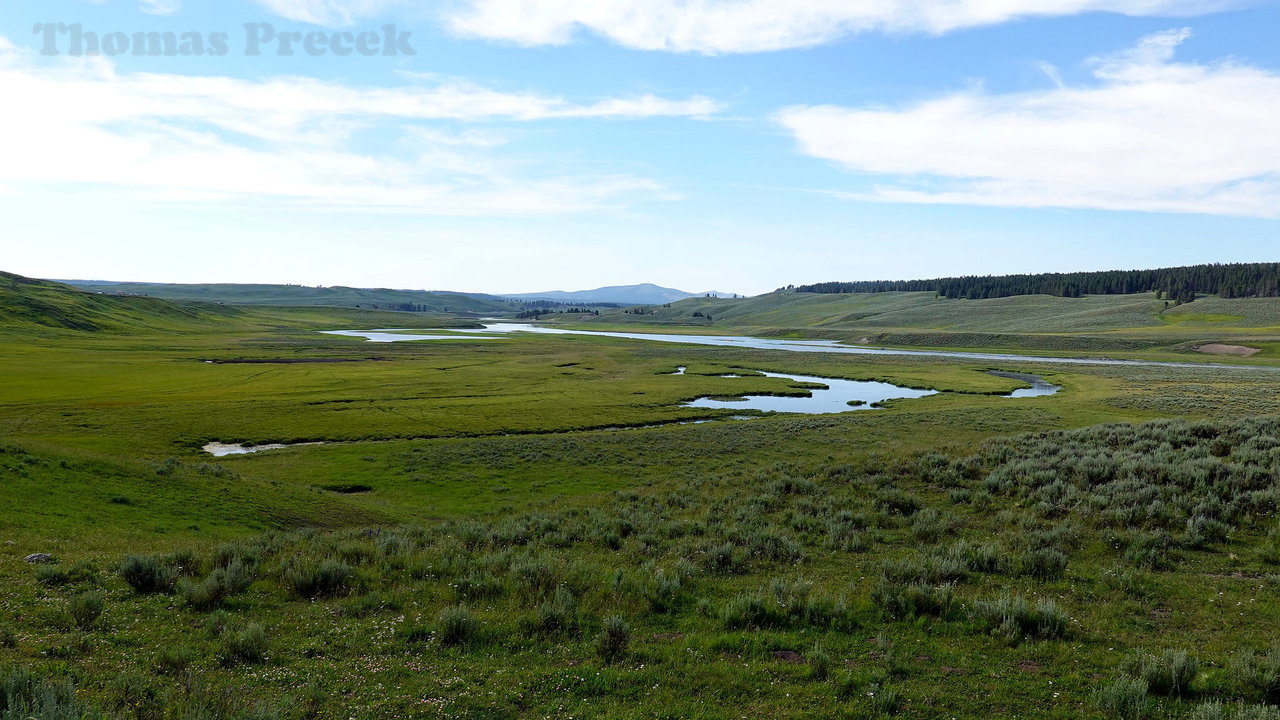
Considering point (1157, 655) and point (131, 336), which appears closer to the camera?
point (1157, 655)

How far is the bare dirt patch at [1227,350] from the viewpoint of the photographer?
326 ft

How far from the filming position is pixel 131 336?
12500 cm

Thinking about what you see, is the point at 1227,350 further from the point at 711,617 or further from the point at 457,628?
the point at 457,628

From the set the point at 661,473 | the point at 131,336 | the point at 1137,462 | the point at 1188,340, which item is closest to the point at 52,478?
the point at 661,473

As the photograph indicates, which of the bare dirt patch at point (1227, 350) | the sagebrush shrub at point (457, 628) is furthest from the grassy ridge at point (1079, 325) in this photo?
the sagebrush shrub at point (457, 628)

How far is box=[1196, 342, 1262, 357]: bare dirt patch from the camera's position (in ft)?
326

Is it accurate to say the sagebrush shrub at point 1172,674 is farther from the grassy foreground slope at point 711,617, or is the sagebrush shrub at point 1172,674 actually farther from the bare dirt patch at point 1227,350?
the bare dirt patch at point 1227,350

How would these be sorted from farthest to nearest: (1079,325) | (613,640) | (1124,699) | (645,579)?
1. (1079,325)
2. (645,579)
3. (613,640)
4. (1124,699)

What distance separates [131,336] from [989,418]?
154 m

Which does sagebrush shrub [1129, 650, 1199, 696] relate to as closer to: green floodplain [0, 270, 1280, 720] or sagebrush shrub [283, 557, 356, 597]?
green floodplain [0, 270, 1280, 720]

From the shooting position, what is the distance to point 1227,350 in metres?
102

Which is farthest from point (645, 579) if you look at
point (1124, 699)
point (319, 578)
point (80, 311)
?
point (80, 311)

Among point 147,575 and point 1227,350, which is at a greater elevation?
point 1227,350

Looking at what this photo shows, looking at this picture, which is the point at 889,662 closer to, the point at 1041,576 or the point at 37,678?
the point at 1041,576
